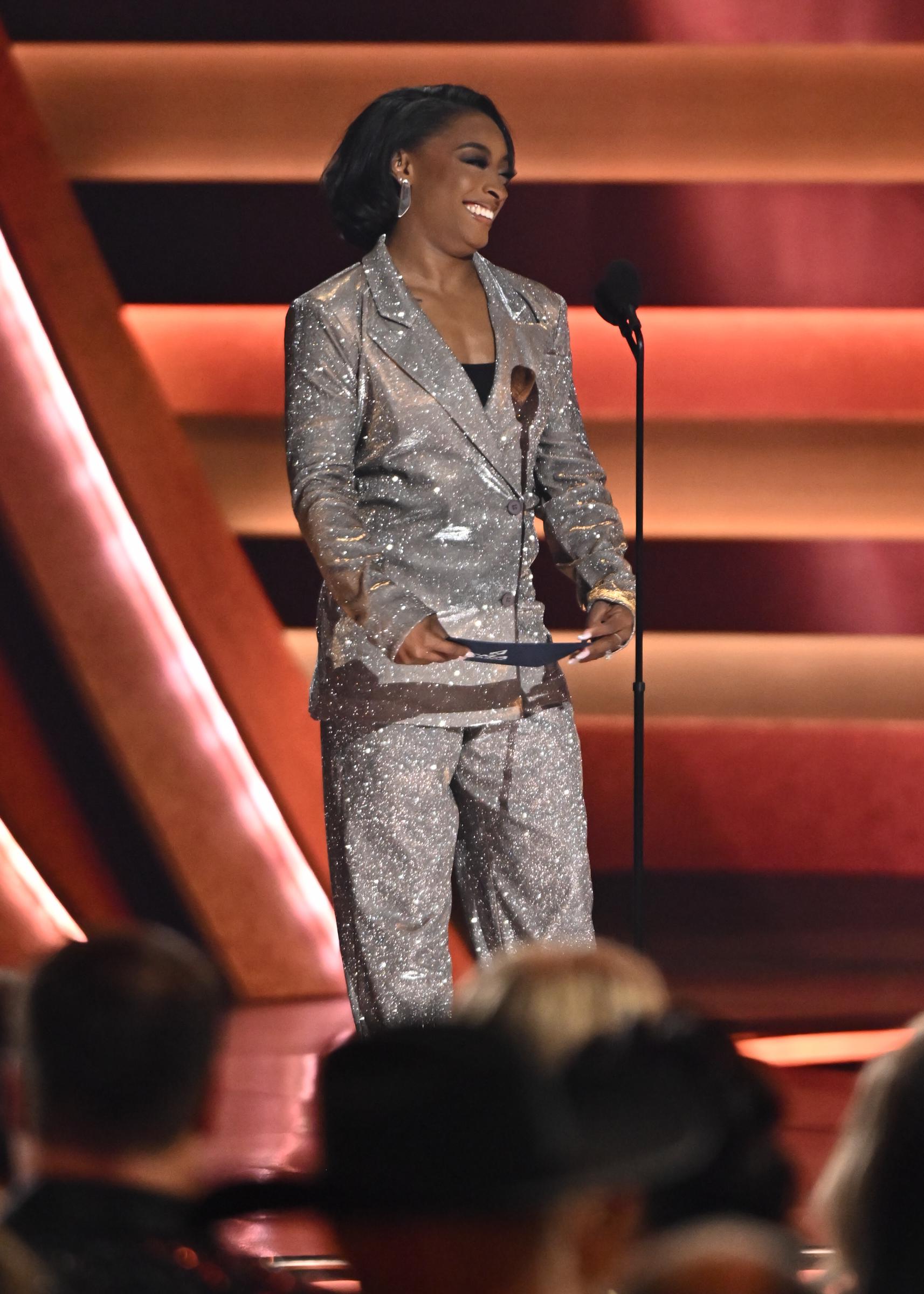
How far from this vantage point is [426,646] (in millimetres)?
1986

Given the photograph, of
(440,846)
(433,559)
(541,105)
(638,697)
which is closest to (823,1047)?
(638,697)

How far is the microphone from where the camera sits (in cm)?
278

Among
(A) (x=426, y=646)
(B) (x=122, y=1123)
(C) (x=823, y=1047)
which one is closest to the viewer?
(B) (x=122, y=1123)

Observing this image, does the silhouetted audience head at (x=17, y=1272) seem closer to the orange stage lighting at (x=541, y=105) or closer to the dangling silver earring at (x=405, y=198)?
the dangling silver earring at (x=405, y=198)

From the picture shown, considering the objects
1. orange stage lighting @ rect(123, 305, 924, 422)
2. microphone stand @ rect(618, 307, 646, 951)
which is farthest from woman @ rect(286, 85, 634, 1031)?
orange stage lighting @ rect(123, 305, 924, 422)

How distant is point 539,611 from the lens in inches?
88.5

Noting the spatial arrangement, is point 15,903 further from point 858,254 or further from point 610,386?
point 858,254

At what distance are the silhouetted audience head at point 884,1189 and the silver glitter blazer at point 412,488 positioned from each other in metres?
1.26

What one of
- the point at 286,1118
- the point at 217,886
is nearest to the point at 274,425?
the point at 217,886

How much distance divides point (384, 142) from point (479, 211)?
15 cm

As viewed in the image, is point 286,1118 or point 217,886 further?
point 217,886

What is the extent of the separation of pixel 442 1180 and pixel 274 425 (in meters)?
3.18

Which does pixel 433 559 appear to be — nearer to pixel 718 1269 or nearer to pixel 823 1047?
pixel 823 1047

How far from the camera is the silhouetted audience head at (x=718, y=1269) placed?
75cm
